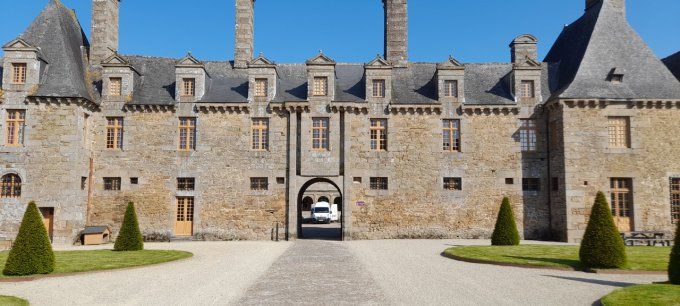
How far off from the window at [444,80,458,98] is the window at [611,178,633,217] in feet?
27.9

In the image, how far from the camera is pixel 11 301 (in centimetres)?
916

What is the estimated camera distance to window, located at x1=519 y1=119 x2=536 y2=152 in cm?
2408

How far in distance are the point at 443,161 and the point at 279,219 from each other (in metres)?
8.63

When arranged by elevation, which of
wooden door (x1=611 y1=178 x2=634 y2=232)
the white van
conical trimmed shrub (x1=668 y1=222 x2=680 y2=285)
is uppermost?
wooden door (x1=611 y1=178 x2=634 y2=232)

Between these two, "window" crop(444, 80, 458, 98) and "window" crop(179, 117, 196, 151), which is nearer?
"window" crop(179, 117, 196, 151)

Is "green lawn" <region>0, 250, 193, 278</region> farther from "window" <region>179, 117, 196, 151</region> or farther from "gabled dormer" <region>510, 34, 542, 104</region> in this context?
"gabled dormer" <region>510, 34, 542, 104</region>

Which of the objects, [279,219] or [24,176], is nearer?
[24,176]

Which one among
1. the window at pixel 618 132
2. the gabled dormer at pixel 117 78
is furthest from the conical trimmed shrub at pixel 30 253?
the window at pixel 618 132

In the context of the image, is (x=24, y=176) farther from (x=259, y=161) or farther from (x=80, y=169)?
(x=259, y=161)

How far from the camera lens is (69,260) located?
49.6ft

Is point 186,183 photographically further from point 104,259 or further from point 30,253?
point 30,253

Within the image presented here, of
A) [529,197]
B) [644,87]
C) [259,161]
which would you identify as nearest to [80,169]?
[259,161]

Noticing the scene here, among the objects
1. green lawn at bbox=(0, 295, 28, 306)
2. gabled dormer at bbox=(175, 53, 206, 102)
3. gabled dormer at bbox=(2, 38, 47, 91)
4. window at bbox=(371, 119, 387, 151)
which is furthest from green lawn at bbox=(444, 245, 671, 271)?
gabled dormer at bbox=(2, 38, 47, 91)

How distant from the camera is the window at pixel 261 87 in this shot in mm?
24281
